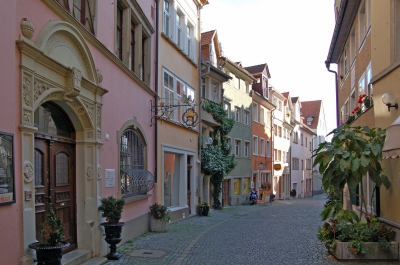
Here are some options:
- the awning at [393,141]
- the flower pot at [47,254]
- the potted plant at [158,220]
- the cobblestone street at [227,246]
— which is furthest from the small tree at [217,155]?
the flower pot at [47,254]

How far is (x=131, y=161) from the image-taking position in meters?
12.0

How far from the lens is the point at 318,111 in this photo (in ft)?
222

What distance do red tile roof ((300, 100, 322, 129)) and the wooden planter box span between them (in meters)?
59.1

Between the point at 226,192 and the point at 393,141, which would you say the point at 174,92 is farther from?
the point at 226,192

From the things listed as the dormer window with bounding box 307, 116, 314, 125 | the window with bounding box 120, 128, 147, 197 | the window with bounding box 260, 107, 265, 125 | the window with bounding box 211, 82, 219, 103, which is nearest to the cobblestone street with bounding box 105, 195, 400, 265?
the window with bounding box 120, 128, 147, 197

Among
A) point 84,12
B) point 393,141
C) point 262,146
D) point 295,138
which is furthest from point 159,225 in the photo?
point 295,138

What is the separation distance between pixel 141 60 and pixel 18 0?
23.5 ft

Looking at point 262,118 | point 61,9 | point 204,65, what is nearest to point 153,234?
point 61,9

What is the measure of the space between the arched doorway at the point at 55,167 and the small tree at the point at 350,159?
5.41 metres

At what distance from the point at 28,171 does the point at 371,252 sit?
671cm

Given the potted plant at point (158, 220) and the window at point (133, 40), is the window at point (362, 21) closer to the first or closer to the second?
the window at point (133, 40)

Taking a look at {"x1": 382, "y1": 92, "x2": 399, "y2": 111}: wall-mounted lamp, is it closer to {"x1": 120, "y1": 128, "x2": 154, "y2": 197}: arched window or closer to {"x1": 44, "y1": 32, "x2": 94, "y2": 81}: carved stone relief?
{"x1": 44, "y1": 32, "x2": 94, "y2": 81}: carved stone relief

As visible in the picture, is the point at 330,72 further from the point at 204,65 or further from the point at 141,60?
the point at 141,60

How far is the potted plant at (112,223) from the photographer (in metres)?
8.62
